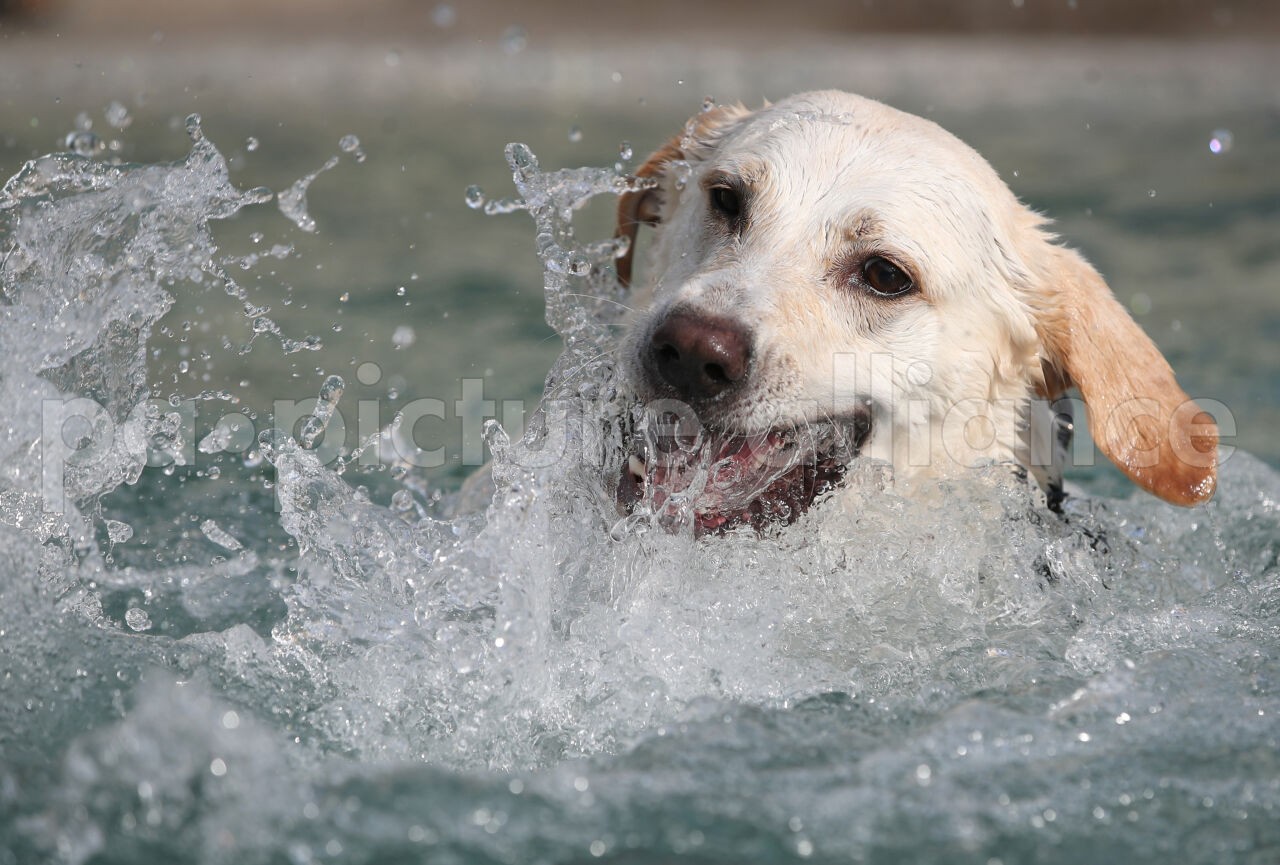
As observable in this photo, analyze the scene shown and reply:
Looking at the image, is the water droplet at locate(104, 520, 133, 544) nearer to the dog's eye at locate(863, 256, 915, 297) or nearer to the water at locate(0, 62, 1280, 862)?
the water at locate(0, 62, 1280, 862)

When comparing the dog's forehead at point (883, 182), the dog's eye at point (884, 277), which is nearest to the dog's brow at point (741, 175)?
the dog's forehead at point (883, 182)

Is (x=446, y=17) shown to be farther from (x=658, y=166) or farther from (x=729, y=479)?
(x=729, y=479)

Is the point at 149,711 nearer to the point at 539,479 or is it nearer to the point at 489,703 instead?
the point at 489,703

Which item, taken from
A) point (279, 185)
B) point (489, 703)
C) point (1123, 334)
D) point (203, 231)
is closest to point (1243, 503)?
point (1123, 334)

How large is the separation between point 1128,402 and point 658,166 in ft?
5.09

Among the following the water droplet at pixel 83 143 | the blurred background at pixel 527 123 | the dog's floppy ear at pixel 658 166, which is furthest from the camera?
the blurred background at pixel 527 123

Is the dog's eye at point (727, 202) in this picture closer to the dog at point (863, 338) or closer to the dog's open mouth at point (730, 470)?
the dog at point (863, 338)

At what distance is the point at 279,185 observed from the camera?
852cm

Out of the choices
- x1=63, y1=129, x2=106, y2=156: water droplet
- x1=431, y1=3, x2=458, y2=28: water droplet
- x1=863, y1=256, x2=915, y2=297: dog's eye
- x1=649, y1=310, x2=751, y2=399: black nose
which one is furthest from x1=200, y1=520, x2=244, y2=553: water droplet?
x1=431, y1=3, x2=458, y2=28: water droplet

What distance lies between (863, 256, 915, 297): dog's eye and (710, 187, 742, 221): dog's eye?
0.39 meters

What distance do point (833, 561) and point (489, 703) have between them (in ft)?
3.23

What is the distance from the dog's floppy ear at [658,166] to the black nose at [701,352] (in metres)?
1.01

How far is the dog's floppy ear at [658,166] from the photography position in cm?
382

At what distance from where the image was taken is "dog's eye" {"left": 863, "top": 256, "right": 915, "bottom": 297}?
3225 millimetres
